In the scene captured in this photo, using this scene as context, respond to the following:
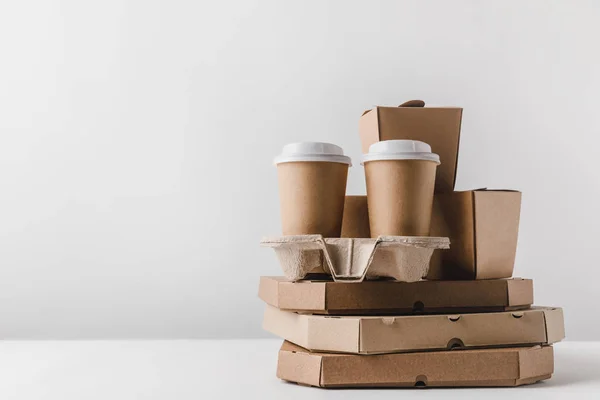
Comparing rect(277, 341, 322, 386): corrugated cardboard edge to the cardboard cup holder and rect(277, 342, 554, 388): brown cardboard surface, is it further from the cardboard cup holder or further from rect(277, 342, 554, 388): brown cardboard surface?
the cardboard cup holder

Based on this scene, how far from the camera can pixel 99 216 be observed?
5.33 feet

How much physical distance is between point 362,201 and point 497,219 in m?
0.21

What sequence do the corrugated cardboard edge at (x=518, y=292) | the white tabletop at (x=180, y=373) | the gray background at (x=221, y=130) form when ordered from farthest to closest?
the gray background at (x=221, y=130), the corrugated cardboard edge at (x=518, y=292), the white tabletop at (x=180, y=373)

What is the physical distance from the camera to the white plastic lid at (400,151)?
0.95 m

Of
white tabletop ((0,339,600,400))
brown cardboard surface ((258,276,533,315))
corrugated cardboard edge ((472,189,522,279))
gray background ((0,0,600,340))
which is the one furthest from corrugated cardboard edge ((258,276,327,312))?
gray background ((0,0,600,340))

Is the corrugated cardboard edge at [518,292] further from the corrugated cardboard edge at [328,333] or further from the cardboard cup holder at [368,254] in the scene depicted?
the corrugated cardboard edge at [328,333]

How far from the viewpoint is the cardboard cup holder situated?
3.02 ft

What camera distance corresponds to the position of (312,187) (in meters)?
0.99

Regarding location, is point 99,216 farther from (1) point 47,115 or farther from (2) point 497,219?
(2) point 497,219

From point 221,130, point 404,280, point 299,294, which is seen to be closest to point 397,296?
point 404,280

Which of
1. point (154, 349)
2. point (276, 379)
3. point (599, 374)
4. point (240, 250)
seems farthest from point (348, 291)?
point (240, 250)

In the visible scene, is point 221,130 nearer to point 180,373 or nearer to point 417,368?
point 180,373

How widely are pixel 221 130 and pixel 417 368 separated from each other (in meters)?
0.88

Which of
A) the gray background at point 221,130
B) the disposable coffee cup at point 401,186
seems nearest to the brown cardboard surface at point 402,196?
the disposable coffee cup at point 401,186
